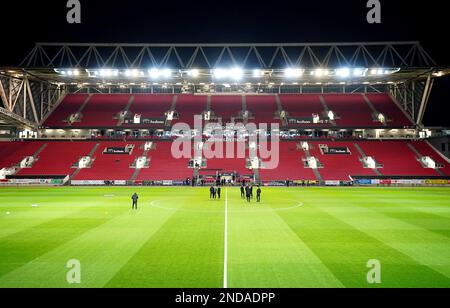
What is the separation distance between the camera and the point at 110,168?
62.4m

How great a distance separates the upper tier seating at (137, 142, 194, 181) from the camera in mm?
59562

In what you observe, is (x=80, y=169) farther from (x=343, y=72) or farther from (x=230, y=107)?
(x=343, y=72)

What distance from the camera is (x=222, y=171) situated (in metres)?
61.2

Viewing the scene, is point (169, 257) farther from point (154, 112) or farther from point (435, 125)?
point (435, 125)

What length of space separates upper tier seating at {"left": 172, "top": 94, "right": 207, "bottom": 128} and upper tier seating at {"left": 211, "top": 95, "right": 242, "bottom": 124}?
255 cm

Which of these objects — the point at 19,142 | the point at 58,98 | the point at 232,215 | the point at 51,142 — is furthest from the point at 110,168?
the point at 232,215

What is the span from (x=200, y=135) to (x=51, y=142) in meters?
29.8

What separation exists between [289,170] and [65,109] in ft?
166

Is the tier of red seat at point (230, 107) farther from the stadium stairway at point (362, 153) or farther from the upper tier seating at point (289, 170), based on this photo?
the upper tier seating at point (289, 170)

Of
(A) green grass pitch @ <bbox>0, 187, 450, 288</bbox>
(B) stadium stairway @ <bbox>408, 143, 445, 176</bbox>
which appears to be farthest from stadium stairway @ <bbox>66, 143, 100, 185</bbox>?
(B) stadium stairway @ <bbox>408, 143, 445, 176</bbox>

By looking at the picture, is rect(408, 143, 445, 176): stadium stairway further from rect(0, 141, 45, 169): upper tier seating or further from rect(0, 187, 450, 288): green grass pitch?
rect(0, 141, 45, 169): upper tier seating

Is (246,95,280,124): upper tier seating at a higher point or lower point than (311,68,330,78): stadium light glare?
lower

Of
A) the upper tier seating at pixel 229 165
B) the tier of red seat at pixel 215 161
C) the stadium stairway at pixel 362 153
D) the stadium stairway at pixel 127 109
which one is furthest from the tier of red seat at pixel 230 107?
the upper tier seating at pixel 229 165

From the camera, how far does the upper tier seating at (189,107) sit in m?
75.6
